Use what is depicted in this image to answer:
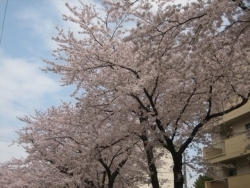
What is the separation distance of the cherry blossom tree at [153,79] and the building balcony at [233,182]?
184 inches

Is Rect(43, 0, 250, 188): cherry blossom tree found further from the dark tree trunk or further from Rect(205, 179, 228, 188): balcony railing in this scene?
Rect(205, 179, 228, 188): balcony railing

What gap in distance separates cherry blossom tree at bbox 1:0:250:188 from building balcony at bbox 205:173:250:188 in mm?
4682

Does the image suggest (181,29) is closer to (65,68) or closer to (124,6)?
(124,6)

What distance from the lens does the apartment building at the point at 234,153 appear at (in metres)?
15.3

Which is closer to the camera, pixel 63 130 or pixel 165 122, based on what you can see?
pixel 165 122

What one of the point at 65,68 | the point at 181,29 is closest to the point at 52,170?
the point at 65,68

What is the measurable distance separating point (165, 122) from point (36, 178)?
400 inches

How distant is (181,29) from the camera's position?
21.7ft

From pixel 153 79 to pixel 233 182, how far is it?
365 inches

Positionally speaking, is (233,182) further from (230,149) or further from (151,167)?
(151,167)

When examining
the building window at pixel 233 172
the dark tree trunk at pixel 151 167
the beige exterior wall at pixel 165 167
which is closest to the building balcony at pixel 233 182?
the building window at pixel 233 172

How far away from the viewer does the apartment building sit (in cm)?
1528

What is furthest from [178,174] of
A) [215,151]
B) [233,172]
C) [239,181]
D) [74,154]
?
[215,151]

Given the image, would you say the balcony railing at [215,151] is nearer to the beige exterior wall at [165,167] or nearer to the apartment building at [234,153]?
the apartment building at [234,153]
